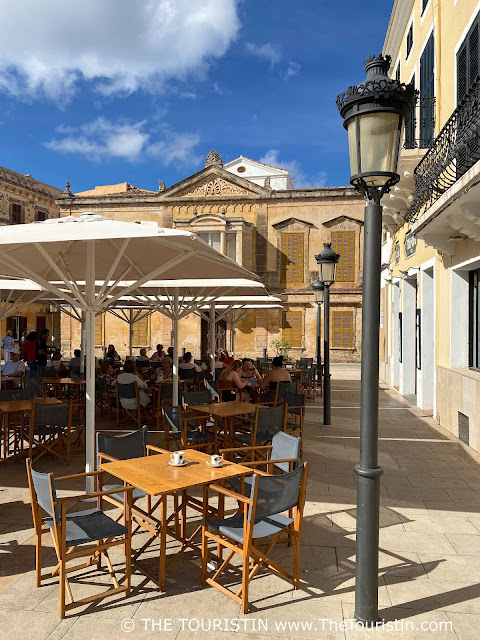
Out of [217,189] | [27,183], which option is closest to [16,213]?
[27,183]

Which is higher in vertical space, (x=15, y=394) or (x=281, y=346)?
(x=281, y=346)

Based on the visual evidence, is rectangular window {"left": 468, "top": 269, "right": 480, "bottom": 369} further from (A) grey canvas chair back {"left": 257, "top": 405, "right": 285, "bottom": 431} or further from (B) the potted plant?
(B) the potted plant

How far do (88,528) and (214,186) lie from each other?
84.5ft

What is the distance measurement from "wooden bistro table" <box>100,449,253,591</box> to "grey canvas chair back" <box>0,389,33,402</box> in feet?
12.8

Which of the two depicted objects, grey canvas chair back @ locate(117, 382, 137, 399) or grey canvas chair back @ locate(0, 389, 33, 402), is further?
grey canvas chair back @ locate(117, 382, 137, 399)

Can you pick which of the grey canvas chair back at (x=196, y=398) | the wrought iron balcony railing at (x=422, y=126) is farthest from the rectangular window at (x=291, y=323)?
the grey canvas chair back at (x=196, y=398)

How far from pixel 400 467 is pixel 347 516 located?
2137 millimetres

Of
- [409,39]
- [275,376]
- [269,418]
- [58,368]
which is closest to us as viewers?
[269,418]

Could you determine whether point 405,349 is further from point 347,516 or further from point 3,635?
point 3,635

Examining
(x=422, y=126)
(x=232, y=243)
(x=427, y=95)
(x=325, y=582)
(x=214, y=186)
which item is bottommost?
(x=325, y=582)

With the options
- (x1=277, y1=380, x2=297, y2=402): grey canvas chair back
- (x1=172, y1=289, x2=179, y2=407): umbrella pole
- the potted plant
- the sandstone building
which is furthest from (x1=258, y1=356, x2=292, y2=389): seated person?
the sandstone building

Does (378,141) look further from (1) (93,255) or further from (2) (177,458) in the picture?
(1) (93,255)

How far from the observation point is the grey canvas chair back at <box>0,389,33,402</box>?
24.4ft

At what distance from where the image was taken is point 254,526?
12.5 ft
